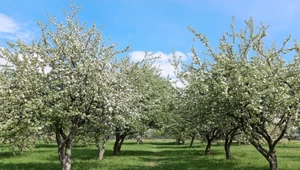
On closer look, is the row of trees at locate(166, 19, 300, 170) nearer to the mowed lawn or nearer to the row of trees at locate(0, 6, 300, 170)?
the row of trees at locate(0, 6, 300, 170)

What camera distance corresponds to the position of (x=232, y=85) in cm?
1911

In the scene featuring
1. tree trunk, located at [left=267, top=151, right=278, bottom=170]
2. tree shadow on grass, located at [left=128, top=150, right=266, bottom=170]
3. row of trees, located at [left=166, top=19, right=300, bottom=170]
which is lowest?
tree shadow on grass, located at [left=128, top=150, right=266, bottom=170]

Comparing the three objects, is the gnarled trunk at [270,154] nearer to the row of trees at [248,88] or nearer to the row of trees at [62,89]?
the row of trees at [248,88]

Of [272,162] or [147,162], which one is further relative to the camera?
[147,162]

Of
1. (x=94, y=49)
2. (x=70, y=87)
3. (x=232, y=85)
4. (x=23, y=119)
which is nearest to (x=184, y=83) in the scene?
(x=232, y=85)

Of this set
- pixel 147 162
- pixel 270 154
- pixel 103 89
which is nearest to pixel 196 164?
pixel 147 162

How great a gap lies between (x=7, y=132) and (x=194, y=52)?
511 inches

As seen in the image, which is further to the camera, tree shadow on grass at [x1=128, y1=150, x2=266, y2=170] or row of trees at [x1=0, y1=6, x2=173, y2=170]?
tree shadow on grass at [x1=128, y1=150, x2=266, y2=170]

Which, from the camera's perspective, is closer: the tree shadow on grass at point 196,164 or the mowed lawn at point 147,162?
the tree shadow on grass at point 196,164

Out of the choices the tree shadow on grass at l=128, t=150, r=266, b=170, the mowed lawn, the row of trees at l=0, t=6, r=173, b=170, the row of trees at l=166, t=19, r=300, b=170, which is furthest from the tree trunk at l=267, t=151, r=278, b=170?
the row of trees at l=0, t=6, r=173, b=170

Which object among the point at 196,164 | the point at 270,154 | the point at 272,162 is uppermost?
the point at 270,154

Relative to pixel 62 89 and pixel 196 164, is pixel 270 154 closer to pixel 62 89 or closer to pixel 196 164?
pixel 196 164

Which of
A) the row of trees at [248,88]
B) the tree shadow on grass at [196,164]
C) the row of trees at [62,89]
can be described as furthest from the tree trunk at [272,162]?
the row of trees at [62,89]

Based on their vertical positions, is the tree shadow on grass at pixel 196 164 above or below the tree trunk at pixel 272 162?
below
